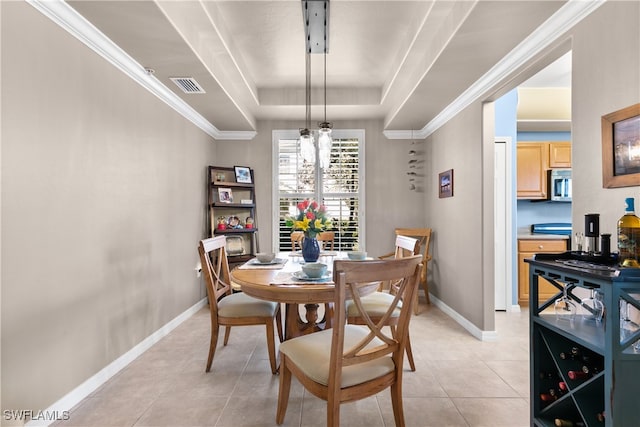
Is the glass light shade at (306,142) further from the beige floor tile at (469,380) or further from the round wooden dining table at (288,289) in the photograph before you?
the beige floor tile at (469,380)

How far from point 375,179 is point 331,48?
81.0 inches

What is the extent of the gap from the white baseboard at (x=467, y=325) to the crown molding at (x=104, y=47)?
3719 millimetres

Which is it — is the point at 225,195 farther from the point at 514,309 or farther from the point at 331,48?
the point at 514,309

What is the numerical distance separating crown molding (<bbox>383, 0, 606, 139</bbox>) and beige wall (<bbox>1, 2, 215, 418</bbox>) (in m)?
2.94

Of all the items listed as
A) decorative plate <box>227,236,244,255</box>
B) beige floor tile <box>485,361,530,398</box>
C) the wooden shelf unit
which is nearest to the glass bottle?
beige floor tile <box>485,361,530,398</box>

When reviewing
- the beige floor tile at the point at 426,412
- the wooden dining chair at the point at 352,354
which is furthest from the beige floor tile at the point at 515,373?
the wooden dining chair at the point at 352,354

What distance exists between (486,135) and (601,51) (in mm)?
1328

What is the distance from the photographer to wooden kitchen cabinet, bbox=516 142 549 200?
4.08 metres

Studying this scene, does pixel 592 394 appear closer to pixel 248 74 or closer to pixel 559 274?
pixel 559 274

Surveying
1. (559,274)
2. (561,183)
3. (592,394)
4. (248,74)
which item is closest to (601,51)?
(559,274)

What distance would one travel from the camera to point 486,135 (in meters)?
3.05

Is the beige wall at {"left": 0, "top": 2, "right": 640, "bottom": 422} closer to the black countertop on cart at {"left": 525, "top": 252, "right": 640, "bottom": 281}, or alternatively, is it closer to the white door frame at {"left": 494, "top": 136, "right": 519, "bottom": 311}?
the black countertop on cart at {"left": 525, "top": 252, "right": 640, "bottom": 281}

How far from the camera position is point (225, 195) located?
14.5 ft

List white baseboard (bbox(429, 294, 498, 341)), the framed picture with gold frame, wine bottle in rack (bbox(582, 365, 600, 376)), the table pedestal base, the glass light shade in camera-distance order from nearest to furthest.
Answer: wine bottle in rack (bbox(582, 365, 600, 376)), the framed picture with gold frame, the table pedestal base, the glass light shade, white baseboard (bbox(429, 294, 498, 341))
